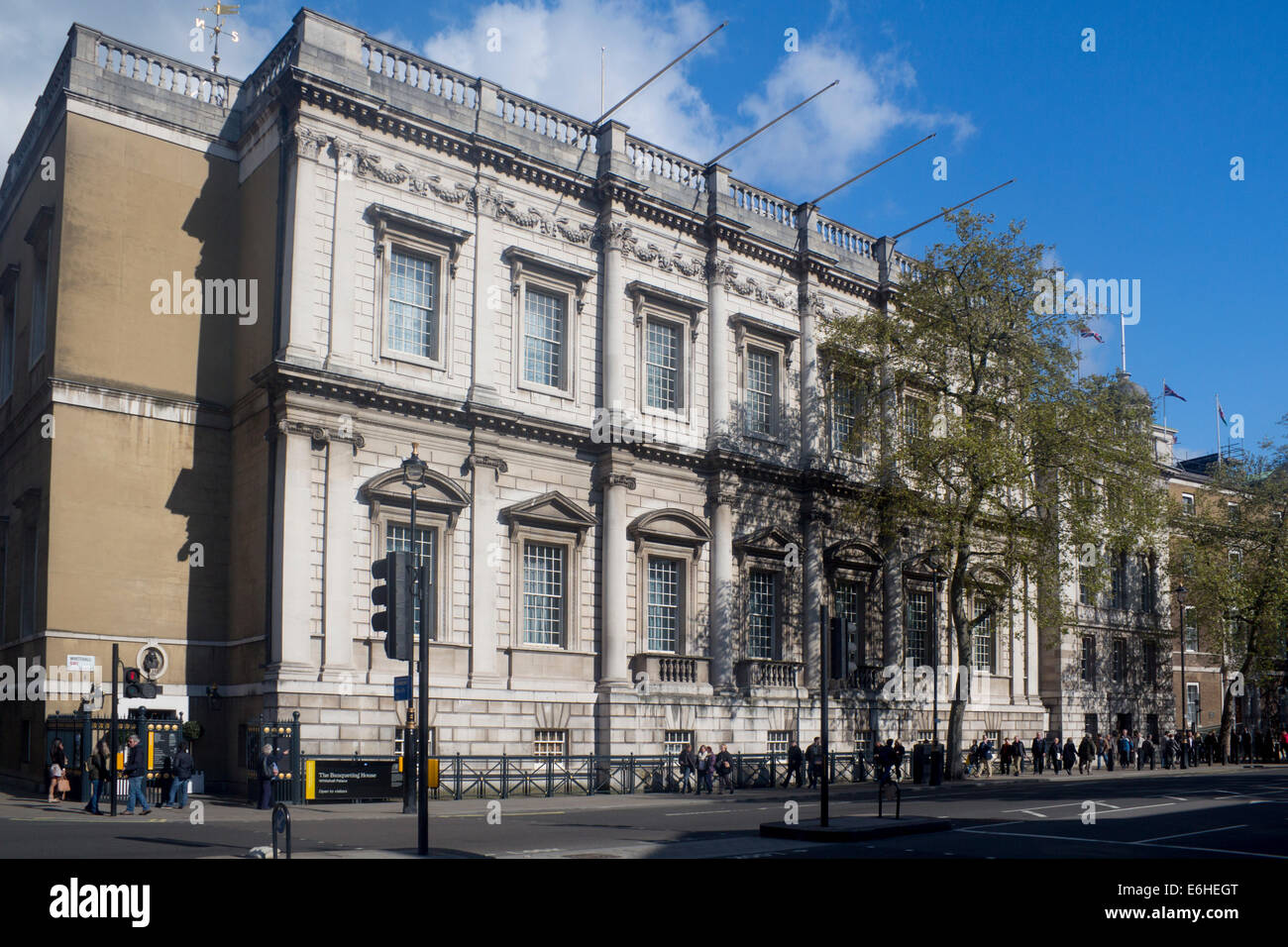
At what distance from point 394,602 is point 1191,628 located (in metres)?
61.6

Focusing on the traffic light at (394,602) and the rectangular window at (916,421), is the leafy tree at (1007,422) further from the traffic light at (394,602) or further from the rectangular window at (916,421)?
the traffic light at (394,602)

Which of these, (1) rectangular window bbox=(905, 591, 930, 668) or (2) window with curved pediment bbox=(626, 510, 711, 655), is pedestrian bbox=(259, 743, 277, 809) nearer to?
(2) window with curved pediment bbox=(626, 510, 711, 655)

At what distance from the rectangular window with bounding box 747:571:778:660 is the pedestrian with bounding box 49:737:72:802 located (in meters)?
21.4

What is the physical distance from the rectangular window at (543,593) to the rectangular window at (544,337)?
522 centimetres

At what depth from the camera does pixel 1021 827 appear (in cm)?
2306

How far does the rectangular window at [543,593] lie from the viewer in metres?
36.6

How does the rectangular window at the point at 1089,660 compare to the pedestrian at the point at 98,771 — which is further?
the rectangular window at the point at 1089,660

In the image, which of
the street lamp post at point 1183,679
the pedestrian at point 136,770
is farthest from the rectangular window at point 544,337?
the street lamp post at point 1183,679

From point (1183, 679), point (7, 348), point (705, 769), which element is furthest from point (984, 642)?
point (7, 348)

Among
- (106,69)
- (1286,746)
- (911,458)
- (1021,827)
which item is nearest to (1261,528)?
(1286,746)

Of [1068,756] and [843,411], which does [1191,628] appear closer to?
[1068,756]

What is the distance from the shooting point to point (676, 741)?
3869cm

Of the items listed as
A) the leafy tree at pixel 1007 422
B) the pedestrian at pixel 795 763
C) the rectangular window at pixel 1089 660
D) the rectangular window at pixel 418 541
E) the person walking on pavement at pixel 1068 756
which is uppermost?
the leafy tree at pixel 1007 422

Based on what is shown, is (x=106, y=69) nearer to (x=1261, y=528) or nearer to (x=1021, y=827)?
(x=1021, y=827)
